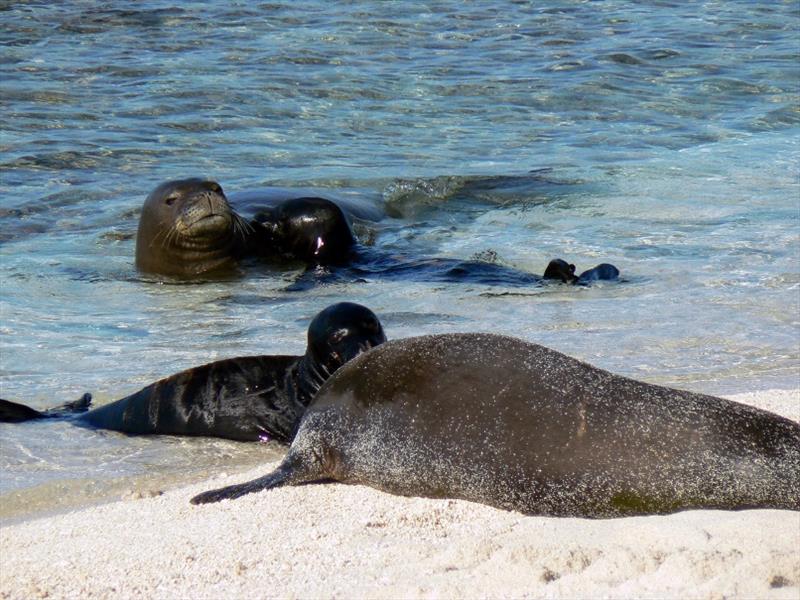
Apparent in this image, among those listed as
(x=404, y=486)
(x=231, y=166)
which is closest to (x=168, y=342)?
(x=404, y=486)

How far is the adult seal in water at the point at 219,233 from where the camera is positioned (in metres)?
9.74

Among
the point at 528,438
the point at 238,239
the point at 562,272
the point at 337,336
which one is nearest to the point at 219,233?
the point at 238,239

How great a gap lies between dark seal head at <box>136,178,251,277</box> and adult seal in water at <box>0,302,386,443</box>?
377cm

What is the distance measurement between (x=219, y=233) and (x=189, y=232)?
0.22 metres

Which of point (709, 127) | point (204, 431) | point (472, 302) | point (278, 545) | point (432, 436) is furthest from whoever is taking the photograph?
point (709, 127)

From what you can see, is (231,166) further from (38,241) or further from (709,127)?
(709,127)

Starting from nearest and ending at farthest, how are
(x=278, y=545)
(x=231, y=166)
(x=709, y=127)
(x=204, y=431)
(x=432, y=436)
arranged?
(x=278, y=545), (x=432, y=436), (x=204, y=431), (x=231, y=166), (x=709, y=127)

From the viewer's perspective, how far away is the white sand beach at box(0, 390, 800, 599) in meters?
3.41

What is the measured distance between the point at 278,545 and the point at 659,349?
334 cm

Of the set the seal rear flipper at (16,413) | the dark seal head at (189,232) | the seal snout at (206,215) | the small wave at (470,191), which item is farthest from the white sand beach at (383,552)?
the small wave at (470,191)

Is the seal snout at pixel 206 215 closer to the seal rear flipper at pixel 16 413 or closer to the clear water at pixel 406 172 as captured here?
the clear water at pixel 406 172

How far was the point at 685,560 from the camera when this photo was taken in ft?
11.3

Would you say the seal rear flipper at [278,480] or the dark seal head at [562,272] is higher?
the seal rear flipper at [278,480]

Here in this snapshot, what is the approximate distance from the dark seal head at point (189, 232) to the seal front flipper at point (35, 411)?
3.55 meters
